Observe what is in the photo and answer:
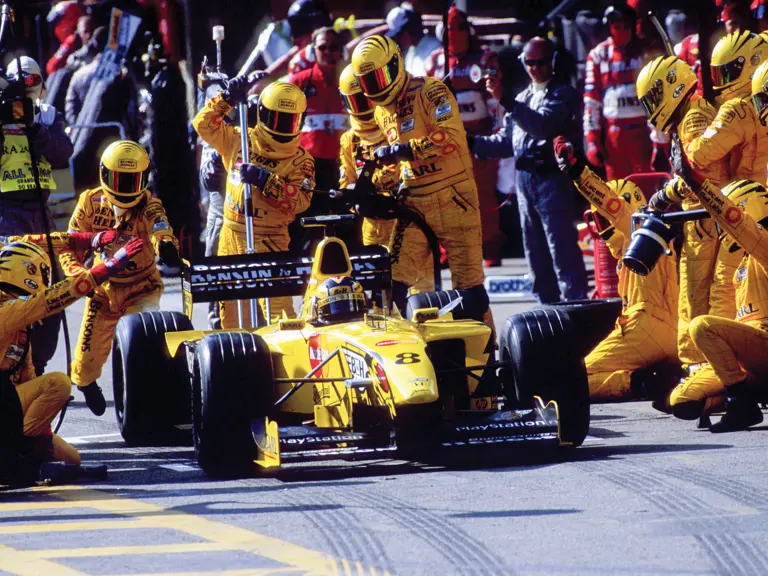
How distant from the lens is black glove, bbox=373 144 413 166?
11.2m

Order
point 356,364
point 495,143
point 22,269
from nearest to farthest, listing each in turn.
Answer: point 356,364 → point 22,269 → point 495,143

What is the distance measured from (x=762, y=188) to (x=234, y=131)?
422 cm

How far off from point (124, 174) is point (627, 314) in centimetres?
346

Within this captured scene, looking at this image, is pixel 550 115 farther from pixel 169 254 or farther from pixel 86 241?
pixel 86 241

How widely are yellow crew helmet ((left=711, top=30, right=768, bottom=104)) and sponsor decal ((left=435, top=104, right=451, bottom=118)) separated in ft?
6.27

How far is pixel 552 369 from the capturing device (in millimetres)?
8617

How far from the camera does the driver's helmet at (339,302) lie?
8953 mm

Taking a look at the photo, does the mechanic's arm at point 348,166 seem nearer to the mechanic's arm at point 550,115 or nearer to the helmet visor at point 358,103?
the helmet visor at point 358,103

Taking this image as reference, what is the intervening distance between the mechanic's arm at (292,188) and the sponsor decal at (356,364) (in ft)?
10.5

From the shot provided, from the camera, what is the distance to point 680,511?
7004mm

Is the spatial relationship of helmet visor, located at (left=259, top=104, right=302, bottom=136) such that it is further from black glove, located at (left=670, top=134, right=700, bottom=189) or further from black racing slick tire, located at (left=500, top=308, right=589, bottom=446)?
black racing slick tire, located at (left=500, top=308, right=589, bottom=446)

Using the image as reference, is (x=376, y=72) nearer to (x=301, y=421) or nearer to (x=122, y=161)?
(x=122, y=161)

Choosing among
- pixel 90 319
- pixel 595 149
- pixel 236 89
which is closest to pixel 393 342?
pixel 90 319

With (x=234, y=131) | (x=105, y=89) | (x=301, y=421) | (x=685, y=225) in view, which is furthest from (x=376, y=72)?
(x=105, y=89)
